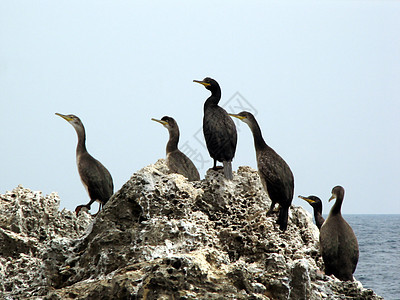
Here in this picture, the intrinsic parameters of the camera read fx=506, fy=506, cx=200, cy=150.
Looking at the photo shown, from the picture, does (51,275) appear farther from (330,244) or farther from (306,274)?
(330,244)

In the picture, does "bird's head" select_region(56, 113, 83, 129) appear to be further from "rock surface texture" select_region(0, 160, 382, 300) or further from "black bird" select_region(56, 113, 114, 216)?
"rock surface texture" select_region(0, 160, 382, 300)

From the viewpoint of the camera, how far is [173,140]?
30.6 ft

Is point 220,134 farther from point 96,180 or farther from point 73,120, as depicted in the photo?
point 73,120

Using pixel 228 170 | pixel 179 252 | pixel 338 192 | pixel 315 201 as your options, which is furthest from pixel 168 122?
pixel 179 252

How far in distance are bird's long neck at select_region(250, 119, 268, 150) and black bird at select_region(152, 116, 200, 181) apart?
1827 millimetres

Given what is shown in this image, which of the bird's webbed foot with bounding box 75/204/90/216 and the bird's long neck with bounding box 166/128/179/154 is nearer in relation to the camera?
the bird's webbed foot with bounding box 75/204/90/216

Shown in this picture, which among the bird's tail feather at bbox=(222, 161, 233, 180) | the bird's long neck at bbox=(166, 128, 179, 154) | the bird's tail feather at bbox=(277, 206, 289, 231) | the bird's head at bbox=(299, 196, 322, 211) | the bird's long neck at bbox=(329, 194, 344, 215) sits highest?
the bird's long neck at bbox=(166, 128, 179, 154)

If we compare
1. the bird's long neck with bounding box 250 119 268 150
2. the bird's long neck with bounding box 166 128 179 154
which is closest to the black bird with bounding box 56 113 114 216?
the bird's long neck with bounding box 166 128 179 154

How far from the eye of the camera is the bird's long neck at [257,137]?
6739mm

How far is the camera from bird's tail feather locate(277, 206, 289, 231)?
5691mm

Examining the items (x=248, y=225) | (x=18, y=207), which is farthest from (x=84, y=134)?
(x=248, y=225)

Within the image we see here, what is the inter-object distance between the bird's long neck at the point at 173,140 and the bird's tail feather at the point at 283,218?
367 centimetres

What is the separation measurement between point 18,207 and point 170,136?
10.9 ft

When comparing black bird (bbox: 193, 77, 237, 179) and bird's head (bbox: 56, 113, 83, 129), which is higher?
bird's head (bbox: 56, 113, 83, 129)
